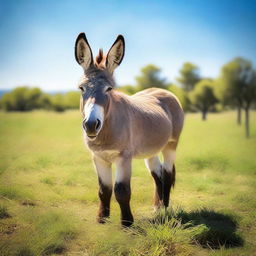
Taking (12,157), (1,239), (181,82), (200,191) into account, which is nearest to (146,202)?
(200,191)

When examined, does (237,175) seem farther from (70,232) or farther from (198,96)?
(198,96)

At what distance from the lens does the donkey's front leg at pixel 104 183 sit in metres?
4.89

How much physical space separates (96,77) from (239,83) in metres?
19.2

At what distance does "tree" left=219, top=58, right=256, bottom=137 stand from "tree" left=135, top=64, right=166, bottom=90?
25088 mm

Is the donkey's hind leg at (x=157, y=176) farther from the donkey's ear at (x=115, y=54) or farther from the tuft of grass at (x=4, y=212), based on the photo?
the tuft of grass at (x=4, y=212)

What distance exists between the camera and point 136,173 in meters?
8.74

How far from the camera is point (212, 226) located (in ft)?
15.5

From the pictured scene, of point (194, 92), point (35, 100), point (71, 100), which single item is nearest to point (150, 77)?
point (194, 92)

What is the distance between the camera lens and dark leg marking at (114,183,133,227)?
14.8 ft

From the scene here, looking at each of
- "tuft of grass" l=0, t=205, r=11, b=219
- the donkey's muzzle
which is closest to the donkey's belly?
the donkey's muzzle

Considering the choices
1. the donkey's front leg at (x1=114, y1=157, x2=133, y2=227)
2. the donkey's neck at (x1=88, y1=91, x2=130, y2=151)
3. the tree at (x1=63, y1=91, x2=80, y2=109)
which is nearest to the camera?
the donkey's neck at (x1=88, y1=91, x2=130, y2=151)

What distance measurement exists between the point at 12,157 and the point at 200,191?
584 cm

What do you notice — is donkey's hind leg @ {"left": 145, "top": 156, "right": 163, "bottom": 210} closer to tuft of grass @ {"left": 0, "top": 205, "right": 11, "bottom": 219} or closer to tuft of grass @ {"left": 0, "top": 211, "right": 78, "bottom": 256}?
tuft of grass @ {"left": 0, "top": 211, "right": 78, "bottom": 256}

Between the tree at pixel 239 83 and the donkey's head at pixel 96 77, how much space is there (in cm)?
1762
